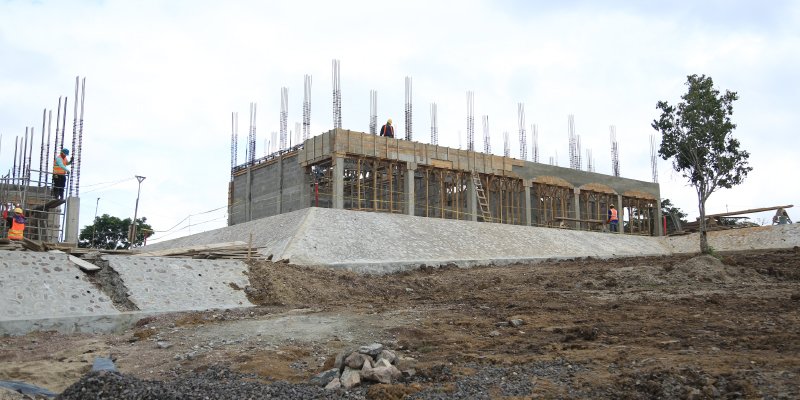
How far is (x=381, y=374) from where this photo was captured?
25.5 feet

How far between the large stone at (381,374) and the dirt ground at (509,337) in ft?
1.02

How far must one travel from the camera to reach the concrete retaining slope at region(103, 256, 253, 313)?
13.6m

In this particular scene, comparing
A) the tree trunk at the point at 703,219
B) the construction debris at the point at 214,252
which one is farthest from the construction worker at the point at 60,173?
the tree trunk at the point at 703,219

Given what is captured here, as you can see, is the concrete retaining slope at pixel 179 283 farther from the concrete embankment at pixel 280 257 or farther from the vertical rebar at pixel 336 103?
the vertical rebar at pixel 336 103

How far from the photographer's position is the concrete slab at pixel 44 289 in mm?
11781

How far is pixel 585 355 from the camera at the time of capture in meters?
8.53

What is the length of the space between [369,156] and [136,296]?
50.4 ft

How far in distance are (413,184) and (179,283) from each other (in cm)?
1580

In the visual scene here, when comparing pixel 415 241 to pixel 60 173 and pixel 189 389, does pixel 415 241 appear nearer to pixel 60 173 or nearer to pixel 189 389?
pixel 60 173

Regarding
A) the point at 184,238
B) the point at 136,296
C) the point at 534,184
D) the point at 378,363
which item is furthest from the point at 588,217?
the point at 378,363

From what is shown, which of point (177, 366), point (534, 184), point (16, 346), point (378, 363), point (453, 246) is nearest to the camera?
point (378, 363)

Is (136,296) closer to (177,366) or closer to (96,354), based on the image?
(96,354)

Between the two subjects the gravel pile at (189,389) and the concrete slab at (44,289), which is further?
the concrete slab at (44,289)

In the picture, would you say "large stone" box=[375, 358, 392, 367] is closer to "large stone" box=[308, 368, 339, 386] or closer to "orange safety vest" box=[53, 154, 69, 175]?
"large stone" box=[308, 368, 339, 386]
